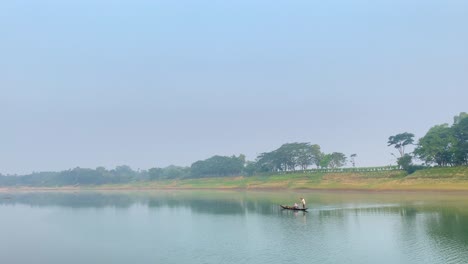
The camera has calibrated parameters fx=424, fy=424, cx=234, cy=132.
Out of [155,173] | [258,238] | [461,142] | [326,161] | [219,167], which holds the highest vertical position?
[219,167]

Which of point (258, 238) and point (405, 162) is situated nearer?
point (258, 238)

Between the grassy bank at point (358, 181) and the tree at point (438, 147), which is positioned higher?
the tree at point (438, 147)

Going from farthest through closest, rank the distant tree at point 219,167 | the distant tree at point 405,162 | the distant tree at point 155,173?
the distant tree at point 155,173 → the distant tree at point 219,167 → the distant tree at point 405,162

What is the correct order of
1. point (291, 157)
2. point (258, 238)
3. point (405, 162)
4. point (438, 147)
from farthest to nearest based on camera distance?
point (291, 157) → point (405, 162) → point (438, 147) → point (258, 238)

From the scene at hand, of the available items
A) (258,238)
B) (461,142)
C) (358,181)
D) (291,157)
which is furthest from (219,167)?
(258,238)

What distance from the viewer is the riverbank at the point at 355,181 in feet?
238

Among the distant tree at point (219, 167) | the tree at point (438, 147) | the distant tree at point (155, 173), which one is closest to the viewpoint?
the tree at point (438, 147)

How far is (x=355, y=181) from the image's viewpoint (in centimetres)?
8906

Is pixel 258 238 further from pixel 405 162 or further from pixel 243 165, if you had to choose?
pixel 243 165

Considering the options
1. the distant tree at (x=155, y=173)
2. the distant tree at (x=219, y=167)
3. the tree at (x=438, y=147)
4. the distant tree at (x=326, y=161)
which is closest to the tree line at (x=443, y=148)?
the tree at (x=438, y=147)

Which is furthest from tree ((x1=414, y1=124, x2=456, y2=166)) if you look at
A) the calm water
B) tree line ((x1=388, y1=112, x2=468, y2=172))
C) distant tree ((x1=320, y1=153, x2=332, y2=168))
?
the calm water

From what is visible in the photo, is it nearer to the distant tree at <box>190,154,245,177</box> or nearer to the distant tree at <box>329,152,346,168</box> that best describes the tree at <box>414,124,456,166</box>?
the distant tree at <box>329,152,346,168</box>

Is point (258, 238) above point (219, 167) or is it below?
below

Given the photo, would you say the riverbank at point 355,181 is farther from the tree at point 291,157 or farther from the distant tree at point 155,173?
the distant tree at point 155,173
